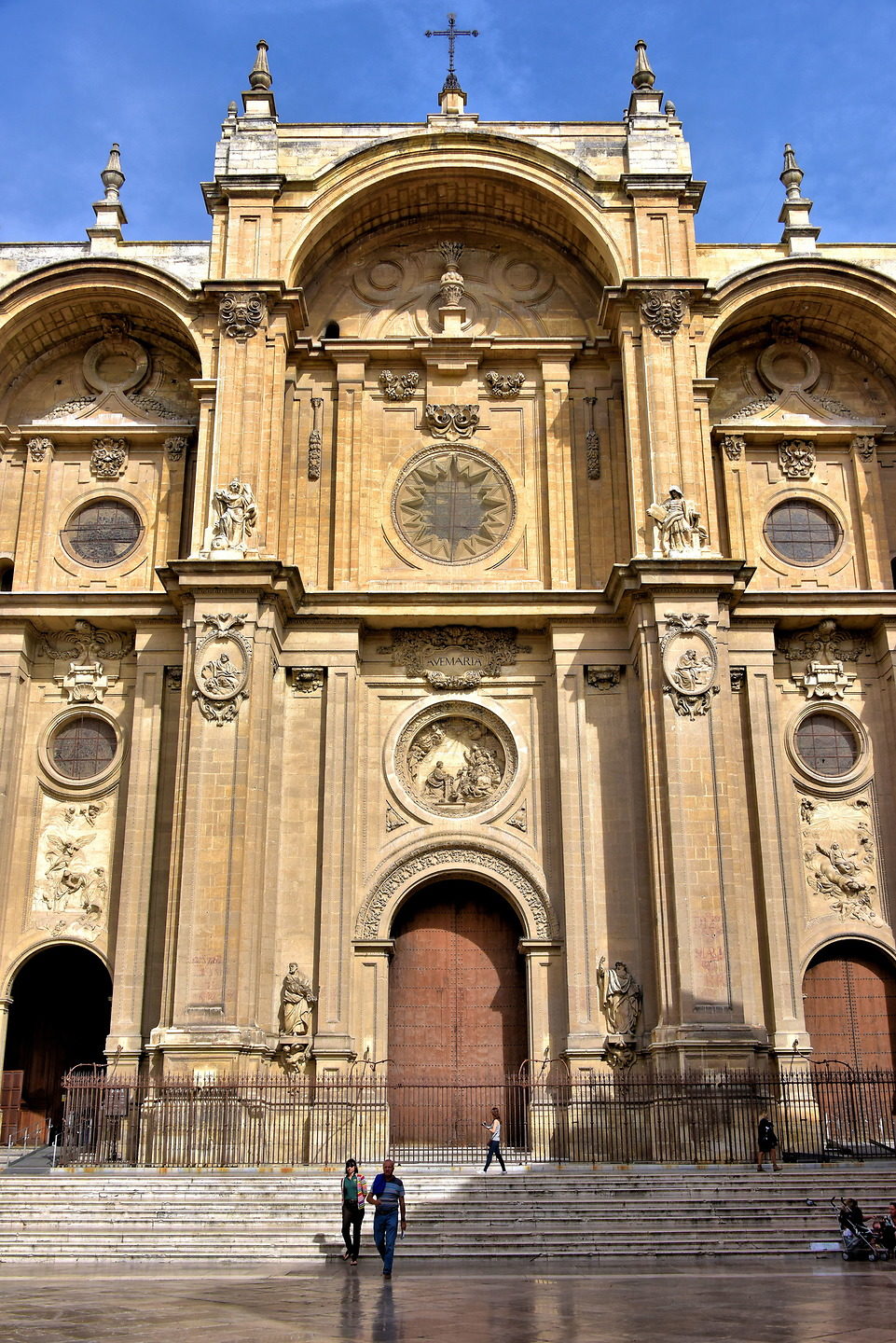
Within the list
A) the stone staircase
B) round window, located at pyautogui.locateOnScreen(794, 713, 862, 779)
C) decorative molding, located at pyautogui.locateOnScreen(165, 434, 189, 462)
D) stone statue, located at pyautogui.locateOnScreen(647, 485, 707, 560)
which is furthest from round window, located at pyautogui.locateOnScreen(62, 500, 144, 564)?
round window, located at pyautogui.locateOnScreen(794, 713, 862, 779)

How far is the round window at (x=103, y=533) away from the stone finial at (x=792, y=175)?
15.0m

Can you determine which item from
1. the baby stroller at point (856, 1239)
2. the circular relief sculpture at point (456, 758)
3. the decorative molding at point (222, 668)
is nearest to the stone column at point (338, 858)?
the circular relief sculpture at point (456, 758)

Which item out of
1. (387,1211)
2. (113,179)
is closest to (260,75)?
(113,179)

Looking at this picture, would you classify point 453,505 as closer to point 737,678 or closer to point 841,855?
point 737,678

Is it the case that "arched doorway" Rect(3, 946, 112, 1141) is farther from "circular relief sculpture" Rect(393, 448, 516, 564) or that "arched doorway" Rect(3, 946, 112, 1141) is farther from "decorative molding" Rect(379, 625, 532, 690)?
"circular relief sculpture" Rect(393, 448, 516, 564)

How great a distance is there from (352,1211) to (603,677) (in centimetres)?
1243

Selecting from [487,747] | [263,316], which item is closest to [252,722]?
[487,747]

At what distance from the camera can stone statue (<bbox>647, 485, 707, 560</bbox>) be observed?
24.4m

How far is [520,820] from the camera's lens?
24.9m

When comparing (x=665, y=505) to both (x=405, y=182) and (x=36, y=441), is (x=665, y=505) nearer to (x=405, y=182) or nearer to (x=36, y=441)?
(x=405, y=182)

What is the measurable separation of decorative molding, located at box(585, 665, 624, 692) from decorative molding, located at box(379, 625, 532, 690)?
141 centimetres

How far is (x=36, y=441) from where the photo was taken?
27.5m

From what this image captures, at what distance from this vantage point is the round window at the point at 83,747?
25.6 m

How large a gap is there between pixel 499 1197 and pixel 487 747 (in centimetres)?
982
